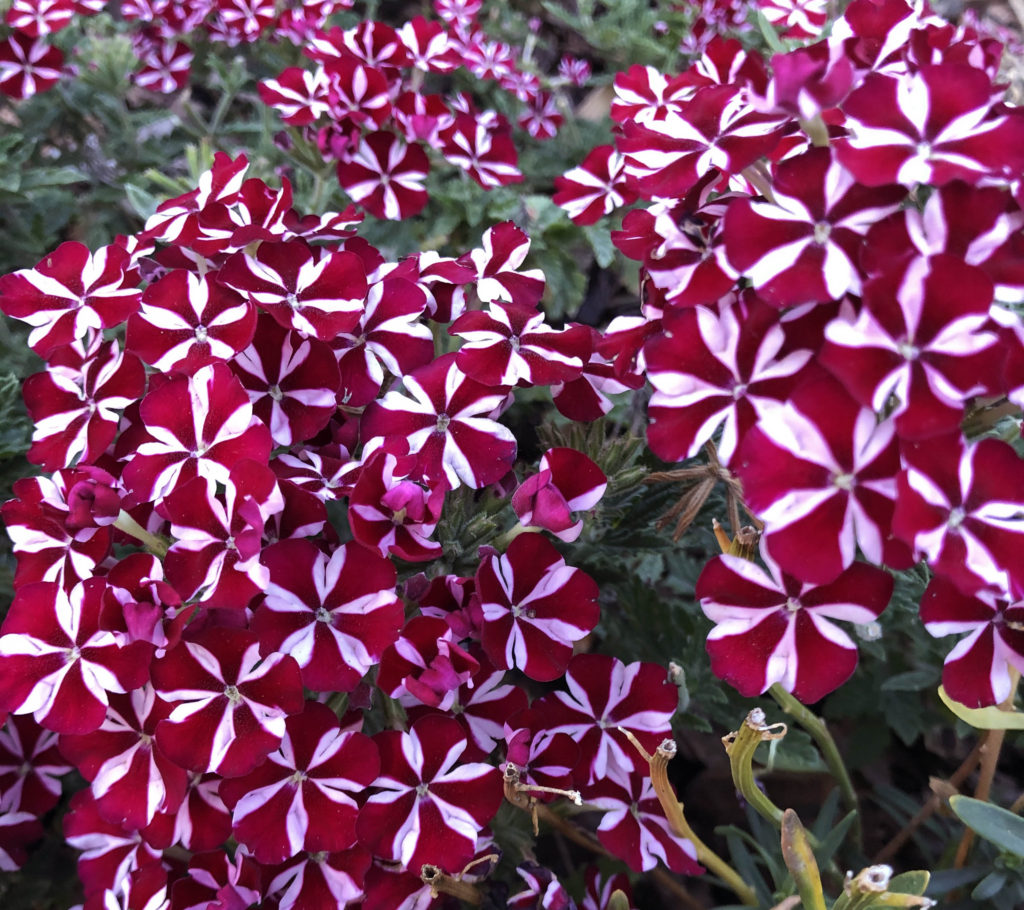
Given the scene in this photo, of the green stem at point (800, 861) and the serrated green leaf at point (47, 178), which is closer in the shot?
the green stem at point (800, 861)

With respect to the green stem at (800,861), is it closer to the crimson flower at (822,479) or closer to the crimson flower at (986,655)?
the crimson flower at (986,655)

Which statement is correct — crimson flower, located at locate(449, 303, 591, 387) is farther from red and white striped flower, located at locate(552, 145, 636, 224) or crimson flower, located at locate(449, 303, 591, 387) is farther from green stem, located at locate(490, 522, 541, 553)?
red and white striped flower, located at locate(552, 145, 636, 224)

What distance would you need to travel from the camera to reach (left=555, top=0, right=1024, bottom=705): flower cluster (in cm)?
75

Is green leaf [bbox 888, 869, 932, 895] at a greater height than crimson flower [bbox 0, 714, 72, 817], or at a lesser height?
greater

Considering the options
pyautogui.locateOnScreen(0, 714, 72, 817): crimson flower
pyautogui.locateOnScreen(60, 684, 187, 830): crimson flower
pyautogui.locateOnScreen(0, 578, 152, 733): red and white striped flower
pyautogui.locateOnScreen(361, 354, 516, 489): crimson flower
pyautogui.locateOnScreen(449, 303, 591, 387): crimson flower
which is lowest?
pyautogui.locateOnScreen(0, 714, 72, 817): crimson flower

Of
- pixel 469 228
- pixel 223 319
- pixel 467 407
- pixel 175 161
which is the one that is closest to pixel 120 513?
pixel 223 319

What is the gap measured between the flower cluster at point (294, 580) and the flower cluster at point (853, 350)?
0.21 metres

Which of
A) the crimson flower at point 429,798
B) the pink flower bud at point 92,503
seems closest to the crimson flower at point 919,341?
the crimson flower at point 429,798

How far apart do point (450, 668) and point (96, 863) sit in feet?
2.03

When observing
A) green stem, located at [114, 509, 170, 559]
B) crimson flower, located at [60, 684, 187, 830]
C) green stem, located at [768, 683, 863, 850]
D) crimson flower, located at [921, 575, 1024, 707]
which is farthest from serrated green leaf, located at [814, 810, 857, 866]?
green stem, located at [114, 509, 170, 559]

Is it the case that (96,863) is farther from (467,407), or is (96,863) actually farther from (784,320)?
(784,320)

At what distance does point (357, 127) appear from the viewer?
161 centimetres

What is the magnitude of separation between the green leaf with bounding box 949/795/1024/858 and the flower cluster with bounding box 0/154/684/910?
32cm

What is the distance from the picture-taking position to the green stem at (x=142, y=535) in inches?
39.1
